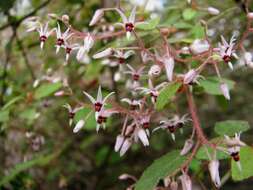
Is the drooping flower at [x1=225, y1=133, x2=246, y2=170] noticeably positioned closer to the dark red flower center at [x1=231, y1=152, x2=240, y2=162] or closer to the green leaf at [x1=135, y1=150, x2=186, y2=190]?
the dark red flower center at [x1=231, y1=152, x2=240, y2=162]

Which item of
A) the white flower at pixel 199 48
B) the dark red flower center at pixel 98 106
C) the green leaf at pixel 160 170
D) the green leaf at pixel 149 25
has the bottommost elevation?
the green leaf at pixel 160 170

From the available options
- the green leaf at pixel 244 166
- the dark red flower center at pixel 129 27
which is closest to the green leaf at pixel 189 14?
the dark red flower center at pixel 129 27

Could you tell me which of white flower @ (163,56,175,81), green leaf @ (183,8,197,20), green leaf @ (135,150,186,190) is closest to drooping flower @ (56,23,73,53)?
white flower @ (163,56,175,81)

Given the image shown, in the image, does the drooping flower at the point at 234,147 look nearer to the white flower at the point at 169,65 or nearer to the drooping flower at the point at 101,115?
the white flower at the point at 169,65

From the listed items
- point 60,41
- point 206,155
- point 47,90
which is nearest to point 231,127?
point 206,155

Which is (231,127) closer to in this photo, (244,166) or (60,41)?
(244,166)

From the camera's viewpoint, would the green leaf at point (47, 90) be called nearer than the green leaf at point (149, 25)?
No

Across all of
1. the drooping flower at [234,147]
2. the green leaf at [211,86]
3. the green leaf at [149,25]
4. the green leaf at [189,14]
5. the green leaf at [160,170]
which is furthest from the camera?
the green leaf at [189,14]
